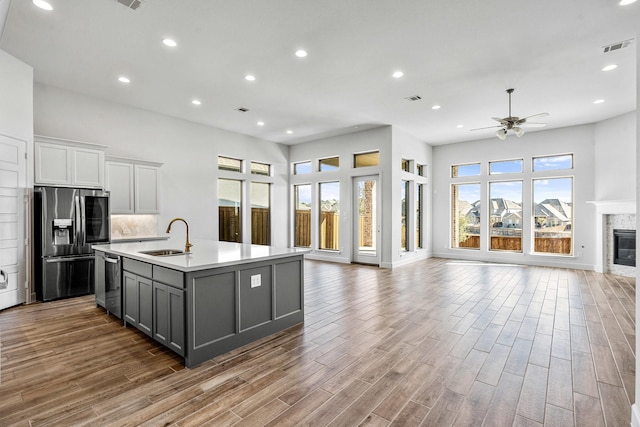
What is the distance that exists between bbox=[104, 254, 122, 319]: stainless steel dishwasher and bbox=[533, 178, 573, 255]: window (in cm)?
881

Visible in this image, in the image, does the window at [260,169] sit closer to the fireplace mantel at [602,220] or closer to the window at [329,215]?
the window at [329,215]

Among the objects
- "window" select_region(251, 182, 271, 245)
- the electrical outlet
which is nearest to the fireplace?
the electrical outlet

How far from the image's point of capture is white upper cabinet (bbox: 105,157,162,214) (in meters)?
5.54

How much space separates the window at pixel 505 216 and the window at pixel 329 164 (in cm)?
417

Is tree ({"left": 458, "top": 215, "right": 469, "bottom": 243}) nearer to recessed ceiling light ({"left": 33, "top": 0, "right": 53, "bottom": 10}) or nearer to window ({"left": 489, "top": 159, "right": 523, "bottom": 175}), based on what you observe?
window ({"left": 489, "top": 159, "right": 523, "bottom": 175})

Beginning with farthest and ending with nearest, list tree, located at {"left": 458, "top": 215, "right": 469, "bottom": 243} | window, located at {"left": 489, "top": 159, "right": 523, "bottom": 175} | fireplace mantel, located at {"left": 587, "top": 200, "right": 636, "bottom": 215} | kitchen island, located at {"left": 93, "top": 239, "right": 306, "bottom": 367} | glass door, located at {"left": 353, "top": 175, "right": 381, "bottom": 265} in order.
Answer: tree, located at {"left": 458, "top": 215, "right": 469, "bottom": 243}, window, located at {"left": 489, "top": 159, "right": 523, "bottom": 175}, glass door, located at {"left": 353, "top": 175, "right": 381, "bottom": 265}, fireplace mantel, located at {"left": 587, "top": 200, "right": 636, "bottom": 215}, kitchen island, located at {"left": 93, "top": 239, "right": 306, "bottom": 367}

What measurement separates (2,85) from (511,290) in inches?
314

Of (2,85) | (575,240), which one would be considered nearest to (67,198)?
(2,85)

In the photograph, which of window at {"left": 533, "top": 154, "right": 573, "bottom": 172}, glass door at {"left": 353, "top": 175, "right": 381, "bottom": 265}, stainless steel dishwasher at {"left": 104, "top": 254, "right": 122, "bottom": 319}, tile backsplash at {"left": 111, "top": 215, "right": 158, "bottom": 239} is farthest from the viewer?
glass door at {"left": 353, "top": 175, "right": 381, "bottom": 265}

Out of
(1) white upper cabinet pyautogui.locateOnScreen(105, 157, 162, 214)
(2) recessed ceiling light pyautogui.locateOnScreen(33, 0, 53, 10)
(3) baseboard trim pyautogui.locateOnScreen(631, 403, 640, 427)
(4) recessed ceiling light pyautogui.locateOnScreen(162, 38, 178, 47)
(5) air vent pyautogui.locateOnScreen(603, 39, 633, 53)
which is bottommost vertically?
(3) baseboard trim pyautogui.locateOnScreen(631, 403, 640, 427)

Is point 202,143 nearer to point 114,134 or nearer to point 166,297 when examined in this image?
point 114,134

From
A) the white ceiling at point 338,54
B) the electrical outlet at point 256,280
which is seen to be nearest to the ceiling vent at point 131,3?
the white ceiling at point 338,54

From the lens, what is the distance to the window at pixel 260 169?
867 centimetres

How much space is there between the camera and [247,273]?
3.06 meters
